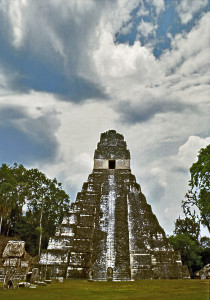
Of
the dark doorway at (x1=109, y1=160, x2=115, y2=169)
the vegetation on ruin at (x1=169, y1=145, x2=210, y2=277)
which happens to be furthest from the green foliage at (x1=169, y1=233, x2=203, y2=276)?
the dark doorway at (x1=109, y1=160, x2=115, y2=169)

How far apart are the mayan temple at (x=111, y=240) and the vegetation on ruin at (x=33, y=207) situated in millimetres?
12530

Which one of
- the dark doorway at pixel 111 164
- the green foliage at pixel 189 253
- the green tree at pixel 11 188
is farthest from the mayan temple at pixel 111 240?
the green tree at pixel 11 188

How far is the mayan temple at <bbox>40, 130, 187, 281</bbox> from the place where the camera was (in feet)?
32.9

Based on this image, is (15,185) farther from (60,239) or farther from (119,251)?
(119,251)

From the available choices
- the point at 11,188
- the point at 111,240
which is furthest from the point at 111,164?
the point at 11,188

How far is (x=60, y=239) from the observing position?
11.4 m

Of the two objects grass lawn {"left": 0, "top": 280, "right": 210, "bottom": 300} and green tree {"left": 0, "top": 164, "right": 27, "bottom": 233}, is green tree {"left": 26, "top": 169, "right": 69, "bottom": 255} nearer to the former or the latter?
green tree {"left": 0, "top": 164, "right": 27, "bottom": 233}

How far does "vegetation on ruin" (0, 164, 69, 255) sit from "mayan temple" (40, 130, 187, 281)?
12.5m

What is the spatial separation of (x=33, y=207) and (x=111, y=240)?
1666 centimetres

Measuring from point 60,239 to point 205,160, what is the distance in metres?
8.30

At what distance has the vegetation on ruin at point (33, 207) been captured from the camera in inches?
986

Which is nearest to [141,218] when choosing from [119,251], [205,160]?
[119,251]

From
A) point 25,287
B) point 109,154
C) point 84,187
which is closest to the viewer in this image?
point 25,287

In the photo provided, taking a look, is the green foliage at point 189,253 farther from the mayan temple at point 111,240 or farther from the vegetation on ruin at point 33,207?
the vegetation on ruin at point 33,207
